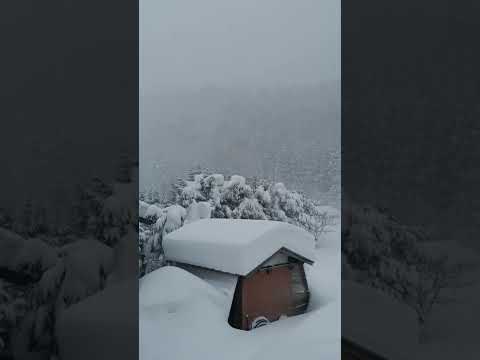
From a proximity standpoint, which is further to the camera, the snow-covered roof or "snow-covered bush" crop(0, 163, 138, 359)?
the snow-covered roof

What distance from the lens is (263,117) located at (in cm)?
248

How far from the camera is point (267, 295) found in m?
2.45
